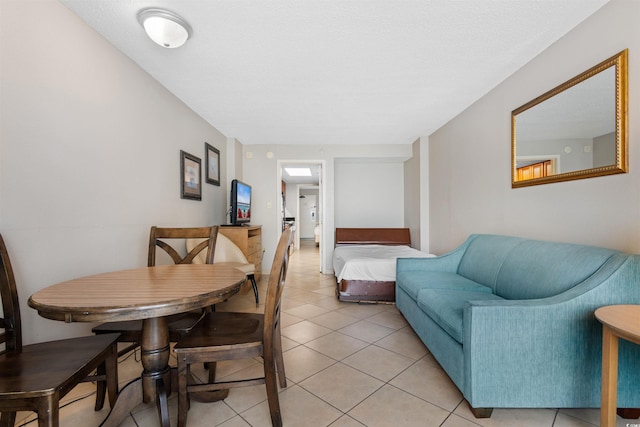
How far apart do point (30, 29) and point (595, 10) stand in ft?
11.2

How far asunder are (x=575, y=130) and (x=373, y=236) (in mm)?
3428

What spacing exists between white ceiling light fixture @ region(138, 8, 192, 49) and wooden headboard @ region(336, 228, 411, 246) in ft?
12.4

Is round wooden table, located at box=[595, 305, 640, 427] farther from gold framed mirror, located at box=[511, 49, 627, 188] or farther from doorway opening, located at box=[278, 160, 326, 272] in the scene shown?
doorway opening, located at box=[278, 160, 326, 272]

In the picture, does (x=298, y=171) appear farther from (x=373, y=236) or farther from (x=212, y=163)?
(x=212, y=163)

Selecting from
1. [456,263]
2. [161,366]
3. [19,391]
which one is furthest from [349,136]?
[19,391]

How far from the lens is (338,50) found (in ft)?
7.11

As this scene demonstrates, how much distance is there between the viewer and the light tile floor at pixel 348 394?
1428 millimetres

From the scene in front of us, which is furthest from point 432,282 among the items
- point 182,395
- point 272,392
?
point 182,395

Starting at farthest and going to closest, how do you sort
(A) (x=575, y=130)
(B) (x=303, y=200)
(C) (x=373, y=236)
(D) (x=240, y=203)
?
(B) (x=303, y=200) < (C) (x=373, y=236) < (D) (x=240, y=203) < (A) (x=575, y=130)

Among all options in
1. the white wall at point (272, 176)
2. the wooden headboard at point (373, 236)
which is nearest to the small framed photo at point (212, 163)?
the white wall at point (272, 176)

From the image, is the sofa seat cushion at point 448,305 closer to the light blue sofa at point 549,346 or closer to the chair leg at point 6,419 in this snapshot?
the light blue sofa at point 549,346

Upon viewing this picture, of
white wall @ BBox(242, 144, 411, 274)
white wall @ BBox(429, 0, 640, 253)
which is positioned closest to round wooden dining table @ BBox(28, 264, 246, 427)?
white wall @ BBox(429, 0, 640, 253)

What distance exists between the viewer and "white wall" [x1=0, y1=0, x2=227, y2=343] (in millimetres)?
1484

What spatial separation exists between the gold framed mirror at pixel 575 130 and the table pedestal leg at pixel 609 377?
3.34ft
